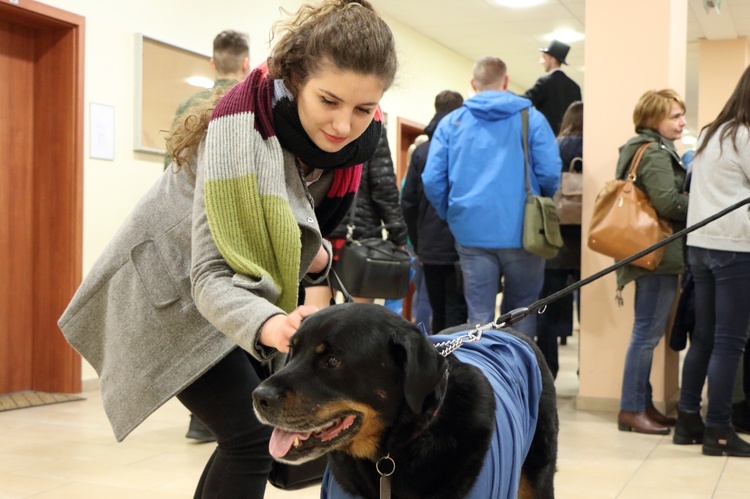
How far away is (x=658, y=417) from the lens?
4215 mm

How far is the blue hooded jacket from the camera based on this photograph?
4.23 metres

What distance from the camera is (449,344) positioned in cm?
181

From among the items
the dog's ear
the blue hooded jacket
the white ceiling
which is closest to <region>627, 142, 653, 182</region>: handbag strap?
the blue hooded jacket

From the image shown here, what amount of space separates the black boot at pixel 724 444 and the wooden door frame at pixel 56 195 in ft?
11.5

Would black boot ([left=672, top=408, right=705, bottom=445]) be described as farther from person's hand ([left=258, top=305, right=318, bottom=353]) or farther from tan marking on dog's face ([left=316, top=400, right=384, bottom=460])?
person's hand ([left=258, top=305, right=318, bottom=353])

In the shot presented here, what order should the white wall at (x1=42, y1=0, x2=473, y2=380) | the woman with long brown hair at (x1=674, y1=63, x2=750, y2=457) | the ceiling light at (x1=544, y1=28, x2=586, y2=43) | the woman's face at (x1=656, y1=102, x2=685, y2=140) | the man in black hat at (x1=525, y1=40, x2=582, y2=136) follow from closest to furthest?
the woman with long brown hair at (x1=674, y1=63, x2=750, y2=457) < the woman's face at (x1=656, y1=102, x2=685, y2=140) < the white wall at (x1=42, y1=0, x2=473, y2=380) < the man in black hat at (x1=525, y1=40, x2=582, y2=136) < the ceiling light at (x1=544, y1=28, x2=586, y2=43)

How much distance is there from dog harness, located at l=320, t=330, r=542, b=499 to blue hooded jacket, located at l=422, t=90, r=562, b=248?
213 cm

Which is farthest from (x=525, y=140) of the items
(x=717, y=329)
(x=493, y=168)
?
(x=717, y=329)

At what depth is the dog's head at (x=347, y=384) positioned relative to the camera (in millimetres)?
1451

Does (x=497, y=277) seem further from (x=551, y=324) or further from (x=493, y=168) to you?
(x=551, y=324)

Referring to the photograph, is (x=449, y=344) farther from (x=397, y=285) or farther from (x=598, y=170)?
(x=598, y=170)

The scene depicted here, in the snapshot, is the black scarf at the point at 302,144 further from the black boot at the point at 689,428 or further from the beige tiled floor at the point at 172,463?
the black boot at the point at 689,428

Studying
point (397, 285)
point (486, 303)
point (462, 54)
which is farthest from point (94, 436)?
point (462, 54)

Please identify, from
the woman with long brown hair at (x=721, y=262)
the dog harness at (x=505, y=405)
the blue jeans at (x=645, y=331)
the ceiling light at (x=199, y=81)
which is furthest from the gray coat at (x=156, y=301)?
the ceiling light at (x=199, y=81)
